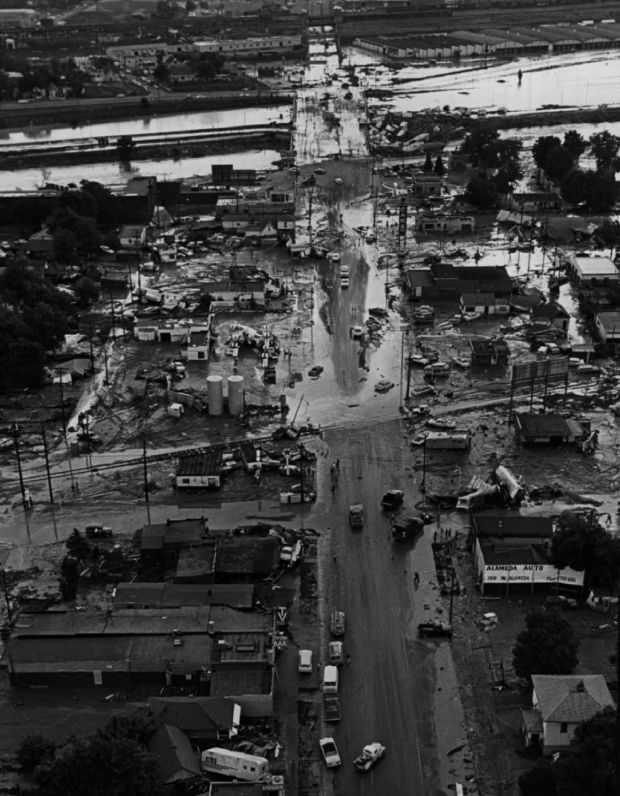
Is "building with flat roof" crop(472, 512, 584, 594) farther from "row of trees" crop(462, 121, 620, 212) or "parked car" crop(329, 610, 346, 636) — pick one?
A: "row of trees" crop(462, 121, 620, 212)

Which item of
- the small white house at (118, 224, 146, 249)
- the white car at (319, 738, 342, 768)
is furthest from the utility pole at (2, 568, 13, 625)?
the small white house at (118, 224, 146, 249)

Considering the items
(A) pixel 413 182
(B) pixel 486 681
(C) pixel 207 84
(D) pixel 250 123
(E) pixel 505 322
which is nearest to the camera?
(B) pixel 486 681

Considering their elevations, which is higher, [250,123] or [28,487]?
[250,123]

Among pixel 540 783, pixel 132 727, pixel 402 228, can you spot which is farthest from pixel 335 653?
pixel 402 228

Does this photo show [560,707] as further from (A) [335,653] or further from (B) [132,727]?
(B) [132,727]

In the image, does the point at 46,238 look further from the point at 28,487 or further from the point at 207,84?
the point at 207,84

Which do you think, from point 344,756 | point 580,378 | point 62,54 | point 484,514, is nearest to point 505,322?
point 580,378

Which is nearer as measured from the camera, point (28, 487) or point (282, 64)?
point (28, 487)

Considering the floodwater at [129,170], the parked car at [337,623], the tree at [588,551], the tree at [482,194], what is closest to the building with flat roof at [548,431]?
the tree at [588,551]
